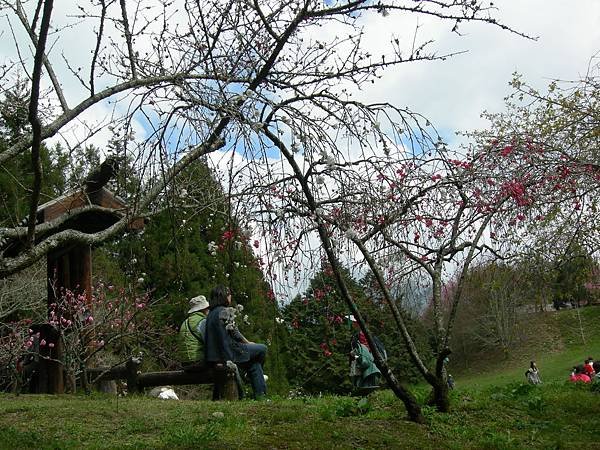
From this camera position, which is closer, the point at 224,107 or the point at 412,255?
the point at 224,107

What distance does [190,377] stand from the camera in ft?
24.3

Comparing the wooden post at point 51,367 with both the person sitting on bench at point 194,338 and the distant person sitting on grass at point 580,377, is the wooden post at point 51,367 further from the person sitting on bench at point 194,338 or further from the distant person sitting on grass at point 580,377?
the distant person sitting on grass at point 580,377

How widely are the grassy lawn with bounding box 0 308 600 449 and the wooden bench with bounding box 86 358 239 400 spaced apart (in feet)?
2.38

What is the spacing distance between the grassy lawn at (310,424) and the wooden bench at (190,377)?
28.6 inches

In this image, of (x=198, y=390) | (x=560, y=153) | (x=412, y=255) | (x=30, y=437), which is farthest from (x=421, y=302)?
(x=198, y=390)

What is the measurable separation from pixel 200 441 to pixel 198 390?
10765mm

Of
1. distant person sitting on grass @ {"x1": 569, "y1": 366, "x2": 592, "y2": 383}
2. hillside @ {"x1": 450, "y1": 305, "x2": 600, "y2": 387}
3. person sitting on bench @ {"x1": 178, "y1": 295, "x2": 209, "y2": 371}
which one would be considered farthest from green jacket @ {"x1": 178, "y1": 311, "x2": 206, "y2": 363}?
hillside @ {"x1": 450, "y1": 305, "x2": 600, "y2": 387}

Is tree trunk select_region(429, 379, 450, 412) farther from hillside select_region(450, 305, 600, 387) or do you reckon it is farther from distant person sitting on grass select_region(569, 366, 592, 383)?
hillside select_region(450, 305, 600, 387)

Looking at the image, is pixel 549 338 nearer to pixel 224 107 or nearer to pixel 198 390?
pixel 198 390

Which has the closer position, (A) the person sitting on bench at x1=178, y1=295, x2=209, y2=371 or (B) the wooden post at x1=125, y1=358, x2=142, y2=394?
(A) the person sitting on bench at x1=178, y1=295, x2=209, y2=371

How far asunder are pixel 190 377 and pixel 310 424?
2.51 m

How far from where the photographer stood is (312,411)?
18.5ft

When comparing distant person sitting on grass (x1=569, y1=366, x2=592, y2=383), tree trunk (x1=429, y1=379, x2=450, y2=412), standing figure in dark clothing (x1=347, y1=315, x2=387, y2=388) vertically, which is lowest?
distant person sitting on grass (x1=569, y1=366, x2=592, y2=383)

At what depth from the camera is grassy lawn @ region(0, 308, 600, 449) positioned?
4.77 metres
